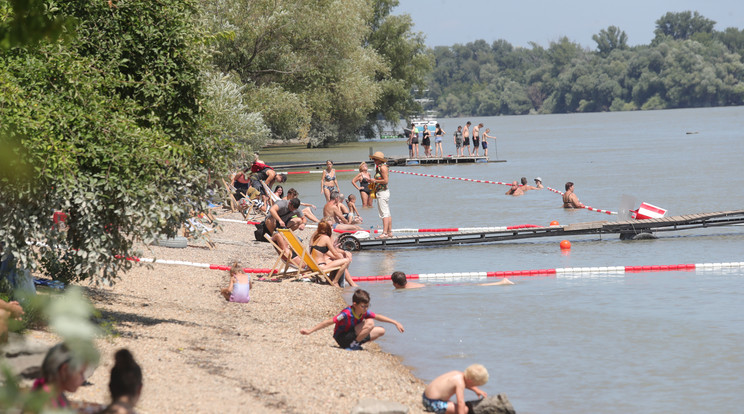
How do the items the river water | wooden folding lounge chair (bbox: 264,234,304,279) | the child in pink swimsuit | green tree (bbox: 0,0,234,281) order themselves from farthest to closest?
wooden folding lounge chair (bbox: 264,234,304,279) → the child in pink swimsuit → the river water → green tree (bbox: 0,0,234,281)

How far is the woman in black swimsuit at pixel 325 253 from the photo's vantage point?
14.9 meters

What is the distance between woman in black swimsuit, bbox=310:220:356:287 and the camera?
14891 mm

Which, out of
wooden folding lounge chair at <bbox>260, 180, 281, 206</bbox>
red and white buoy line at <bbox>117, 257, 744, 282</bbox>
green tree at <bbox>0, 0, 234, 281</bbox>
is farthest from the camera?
wooden folding lounge chair at <bbox>260, 180, 281, 206</bbox>

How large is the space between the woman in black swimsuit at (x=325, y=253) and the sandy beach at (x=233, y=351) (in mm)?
377

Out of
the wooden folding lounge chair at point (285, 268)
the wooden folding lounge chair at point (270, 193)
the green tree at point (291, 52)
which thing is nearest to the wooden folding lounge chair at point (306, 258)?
the wooden folding lounge chair at point (285, 268)

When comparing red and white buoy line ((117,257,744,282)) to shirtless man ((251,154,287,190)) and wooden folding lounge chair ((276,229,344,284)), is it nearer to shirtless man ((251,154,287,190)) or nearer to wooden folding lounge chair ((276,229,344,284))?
wooden folding lounge chair ((276,229,344,284))

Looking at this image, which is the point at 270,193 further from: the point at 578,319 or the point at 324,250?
the point at 578,319

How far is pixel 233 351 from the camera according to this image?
973cm

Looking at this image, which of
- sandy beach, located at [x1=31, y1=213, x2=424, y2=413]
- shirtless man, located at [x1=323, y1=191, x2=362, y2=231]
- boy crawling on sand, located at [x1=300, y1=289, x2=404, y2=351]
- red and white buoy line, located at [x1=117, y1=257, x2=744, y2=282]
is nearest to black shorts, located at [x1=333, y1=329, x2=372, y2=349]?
boy crawling on sand, located at [x1=300, y1=289, x2=404, y2=351]

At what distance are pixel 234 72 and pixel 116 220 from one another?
30.0 m

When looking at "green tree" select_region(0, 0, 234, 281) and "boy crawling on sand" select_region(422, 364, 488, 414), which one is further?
"green tree" select_region(0, 0, 234, 281)

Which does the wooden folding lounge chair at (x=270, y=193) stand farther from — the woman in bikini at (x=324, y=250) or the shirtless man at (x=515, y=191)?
the shirtless man at (x=515, y=191)

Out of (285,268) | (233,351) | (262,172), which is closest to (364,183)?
(262,172)

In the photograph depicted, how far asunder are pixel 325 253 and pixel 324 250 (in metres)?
0.13
